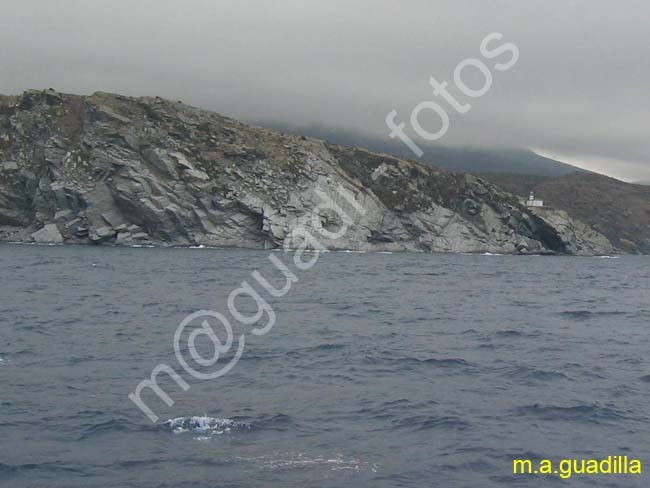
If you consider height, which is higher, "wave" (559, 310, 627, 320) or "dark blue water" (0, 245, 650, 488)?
"wave" (559, 310, 627, 320)

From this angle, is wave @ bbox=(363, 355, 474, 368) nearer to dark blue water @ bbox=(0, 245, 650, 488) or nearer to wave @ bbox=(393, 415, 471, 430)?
dark blue water @ bbox=(0, 245, 650, 488)

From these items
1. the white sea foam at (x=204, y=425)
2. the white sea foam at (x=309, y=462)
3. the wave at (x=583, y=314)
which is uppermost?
the wave at (x=583, y=314)

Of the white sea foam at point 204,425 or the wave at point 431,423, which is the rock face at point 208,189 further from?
the wave at point 431,423

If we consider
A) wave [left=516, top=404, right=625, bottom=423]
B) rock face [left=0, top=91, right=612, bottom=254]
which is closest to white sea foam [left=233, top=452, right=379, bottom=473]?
wave [left=516, top=404, right=625, bottom=423]

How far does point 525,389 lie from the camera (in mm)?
17234

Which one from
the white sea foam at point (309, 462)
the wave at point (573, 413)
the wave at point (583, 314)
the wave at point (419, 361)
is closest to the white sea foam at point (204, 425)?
the white sea foam at point (309, 462)

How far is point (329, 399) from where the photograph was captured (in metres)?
16.1

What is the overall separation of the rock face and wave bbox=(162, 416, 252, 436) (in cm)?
9077

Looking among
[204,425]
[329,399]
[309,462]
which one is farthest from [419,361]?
[309,462]

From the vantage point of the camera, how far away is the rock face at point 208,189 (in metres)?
104

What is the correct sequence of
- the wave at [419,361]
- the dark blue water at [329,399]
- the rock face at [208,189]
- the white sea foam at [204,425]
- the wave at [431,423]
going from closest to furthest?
1. the dark blue water at [329,399]
2. the white sea foam at [204,425]
3. the wave at [431,423]
4. the wave at [419,361]
5. the rock face at [208,189]

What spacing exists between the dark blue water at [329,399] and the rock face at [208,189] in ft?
241

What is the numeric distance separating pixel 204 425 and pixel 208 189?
97236mm

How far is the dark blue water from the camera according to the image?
11.8 meters
